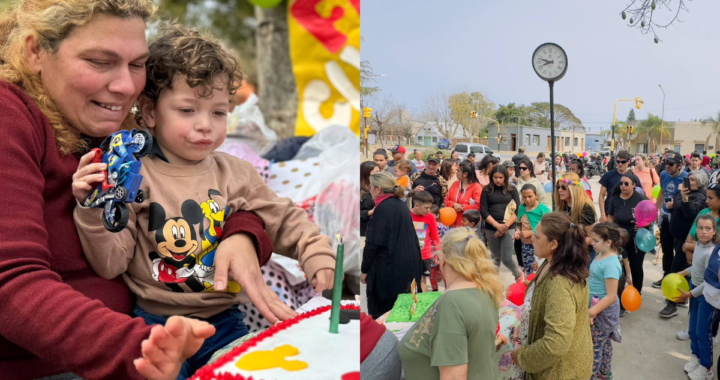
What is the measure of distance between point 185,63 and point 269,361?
53 centimetres

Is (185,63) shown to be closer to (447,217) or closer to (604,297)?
(604,297)

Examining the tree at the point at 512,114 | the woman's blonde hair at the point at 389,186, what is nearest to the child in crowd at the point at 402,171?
the woman's blonde hair at the point at 389,186

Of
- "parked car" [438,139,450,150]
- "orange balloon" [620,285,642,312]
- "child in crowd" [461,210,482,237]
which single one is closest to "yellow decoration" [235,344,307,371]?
"orange balloon" [620,285,642,312]

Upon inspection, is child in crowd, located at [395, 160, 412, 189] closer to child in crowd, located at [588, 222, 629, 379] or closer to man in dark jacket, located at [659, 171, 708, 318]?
man in dark jacket, located at [659, 171, 708, 318]

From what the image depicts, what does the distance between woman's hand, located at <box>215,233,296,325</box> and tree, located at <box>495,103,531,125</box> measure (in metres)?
22.3

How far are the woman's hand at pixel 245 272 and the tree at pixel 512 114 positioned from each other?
22267mm

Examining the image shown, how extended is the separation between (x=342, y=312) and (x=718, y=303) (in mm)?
3076

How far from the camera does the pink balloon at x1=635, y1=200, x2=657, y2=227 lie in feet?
15.0

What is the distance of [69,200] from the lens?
0.77 metres

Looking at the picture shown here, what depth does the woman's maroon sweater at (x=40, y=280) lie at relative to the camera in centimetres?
62

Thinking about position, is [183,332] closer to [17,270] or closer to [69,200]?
[17,270]

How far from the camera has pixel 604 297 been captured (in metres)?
3.04

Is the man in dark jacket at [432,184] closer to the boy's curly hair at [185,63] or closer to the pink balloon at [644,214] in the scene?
the pink balloon at [644,214]

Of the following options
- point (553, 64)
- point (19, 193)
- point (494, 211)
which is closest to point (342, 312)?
point (19, 193)
